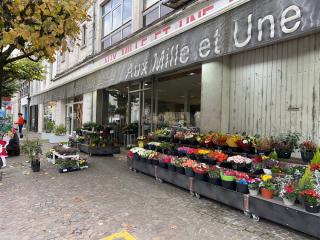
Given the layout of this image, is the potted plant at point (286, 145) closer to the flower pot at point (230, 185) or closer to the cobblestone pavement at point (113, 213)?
the flower pot at point (230, 185)

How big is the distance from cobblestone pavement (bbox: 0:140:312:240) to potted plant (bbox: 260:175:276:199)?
466 millimetres

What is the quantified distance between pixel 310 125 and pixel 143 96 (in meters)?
7.51

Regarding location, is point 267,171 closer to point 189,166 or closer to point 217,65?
point 189,166

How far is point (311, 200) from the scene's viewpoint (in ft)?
12.8

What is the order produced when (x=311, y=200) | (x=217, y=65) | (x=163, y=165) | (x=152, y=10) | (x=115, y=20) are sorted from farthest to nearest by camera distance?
(x=115, y=20) → (x=152, y=10) → (x=217, y=65) → (x=163, y=165) → (x=311, y=200)

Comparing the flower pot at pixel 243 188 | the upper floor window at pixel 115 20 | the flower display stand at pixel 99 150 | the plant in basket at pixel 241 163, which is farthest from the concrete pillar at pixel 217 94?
the upper floor window at pixel 115 20

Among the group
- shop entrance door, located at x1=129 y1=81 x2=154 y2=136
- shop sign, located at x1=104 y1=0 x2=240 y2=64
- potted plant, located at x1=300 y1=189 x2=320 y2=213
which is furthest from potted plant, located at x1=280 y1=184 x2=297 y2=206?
shop entrance door, located at x1=129 y1=81 x2=154 y2=136

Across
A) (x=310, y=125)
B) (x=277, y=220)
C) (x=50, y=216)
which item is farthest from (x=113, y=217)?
(x=310, y=125)

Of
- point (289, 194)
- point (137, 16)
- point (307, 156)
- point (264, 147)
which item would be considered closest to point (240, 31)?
point (264, 147)

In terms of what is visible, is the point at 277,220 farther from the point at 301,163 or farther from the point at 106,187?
the point at 106,187

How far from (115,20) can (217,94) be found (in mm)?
9108

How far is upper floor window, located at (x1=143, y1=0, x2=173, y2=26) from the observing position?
1098 centimetres

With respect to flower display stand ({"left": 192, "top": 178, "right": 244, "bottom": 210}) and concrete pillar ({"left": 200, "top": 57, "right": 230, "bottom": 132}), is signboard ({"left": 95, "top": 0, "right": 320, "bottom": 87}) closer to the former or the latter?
concrete pillar ({"left": 200, "top": 57, "right": 230, "bottom": 132})

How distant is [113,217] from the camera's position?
482 centimetres
